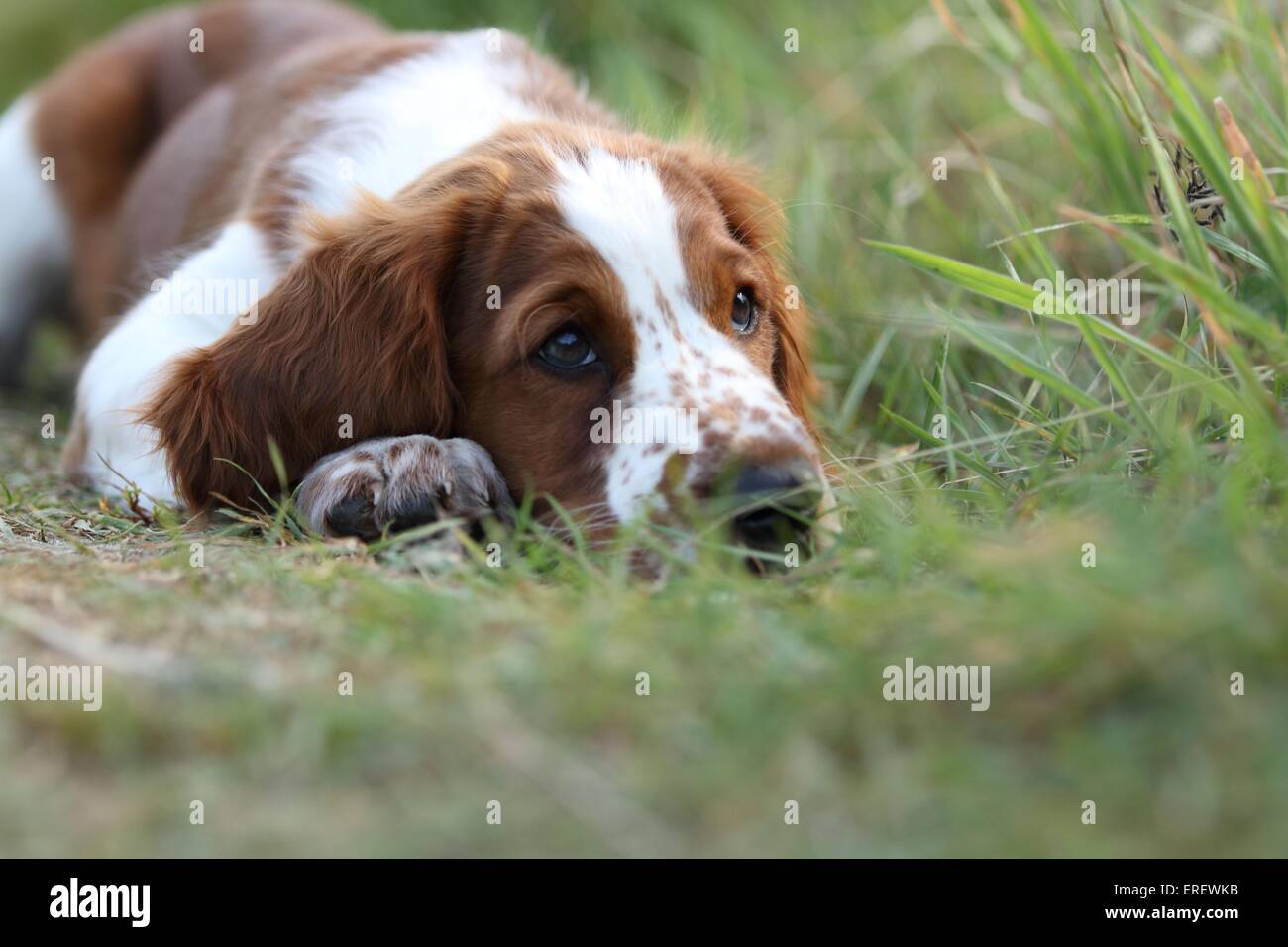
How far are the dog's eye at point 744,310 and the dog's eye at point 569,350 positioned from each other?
1.32ft

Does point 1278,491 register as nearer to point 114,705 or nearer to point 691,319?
point 691,319

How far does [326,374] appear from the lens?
3574 mm

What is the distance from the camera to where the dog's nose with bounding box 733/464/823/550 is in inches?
116

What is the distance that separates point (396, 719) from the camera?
7.13ft

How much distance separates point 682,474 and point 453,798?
1.19 m

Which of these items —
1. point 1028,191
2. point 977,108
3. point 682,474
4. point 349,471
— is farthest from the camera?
point 977,108

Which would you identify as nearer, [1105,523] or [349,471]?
[1105,523]

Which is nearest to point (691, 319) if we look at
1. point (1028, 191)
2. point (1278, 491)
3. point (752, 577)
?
point (752, 577)

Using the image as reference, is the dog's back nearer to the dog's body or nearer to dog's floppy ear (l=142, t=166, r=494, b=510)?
the dog's body

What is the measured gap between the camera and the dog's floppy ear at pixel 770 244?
3949mm

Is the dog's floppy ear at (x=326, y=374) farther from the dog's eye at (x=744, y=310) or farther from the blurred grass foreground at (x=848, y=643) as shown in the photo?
the dog's eye at (x=744, y=310)

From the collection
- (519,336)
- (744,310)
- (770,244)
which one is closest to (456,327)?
(519,336)

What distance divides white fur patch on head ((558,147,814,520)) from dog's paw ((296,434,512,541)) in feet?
1.10

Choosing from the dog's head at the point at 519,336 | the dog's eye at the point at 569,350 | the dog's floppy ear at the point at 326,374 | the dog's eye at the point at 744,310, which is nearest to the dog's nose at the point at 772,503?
the dog's head at the point at 519,336
